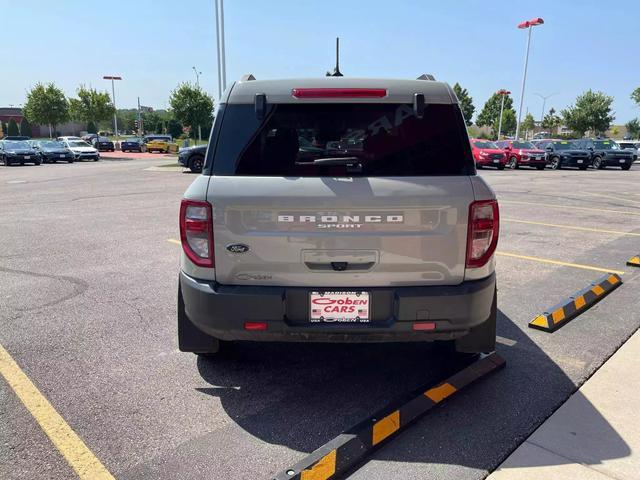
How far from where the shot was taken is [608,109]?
6334 cm

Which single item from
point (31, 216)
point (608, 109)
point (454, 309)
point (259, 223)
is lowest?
point (31, 216)

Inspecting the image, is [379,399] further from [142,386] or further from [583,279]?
[583,279]

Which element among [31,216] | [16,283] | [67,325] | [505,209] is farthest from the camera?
[505,209]

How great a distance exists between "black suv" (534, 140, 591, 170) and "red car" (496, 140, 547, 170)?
95 centimetres

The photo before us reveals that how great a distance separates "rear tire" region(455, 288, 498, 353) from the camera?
3.21 metres

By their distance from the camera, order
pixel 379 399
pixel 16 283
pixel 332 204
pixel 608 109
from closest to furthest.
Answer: pixel 332 204, pixel 379 399, pixel 16 283, pixel 608 109

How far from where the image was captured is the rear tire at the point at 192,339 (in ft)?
10.7

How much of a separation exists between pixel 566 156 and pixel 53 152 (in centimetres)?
3251

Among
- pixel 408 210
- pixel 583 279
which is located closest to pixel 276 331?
pixel 408 210

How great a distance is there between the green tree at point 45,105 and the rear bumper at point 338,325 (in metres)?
54.9

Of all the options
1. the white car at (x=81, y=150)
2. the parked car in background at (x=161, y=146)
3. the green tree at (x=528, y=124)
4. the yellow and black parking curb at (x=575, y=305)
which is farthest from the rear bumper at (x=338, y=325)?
the green tree at (x=528, y=124)

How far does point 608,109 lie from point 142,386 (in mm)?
73820

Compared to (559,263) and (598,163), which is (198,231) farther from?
(598,163)

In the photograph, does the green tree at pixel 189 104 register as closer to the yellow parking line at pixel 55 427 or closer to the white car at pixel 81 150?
the white car at pixel 81 150
